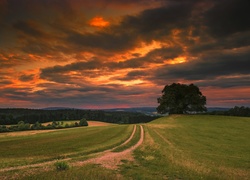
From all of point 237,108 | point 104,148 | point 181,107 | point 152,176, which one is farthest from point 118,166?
point 237,108

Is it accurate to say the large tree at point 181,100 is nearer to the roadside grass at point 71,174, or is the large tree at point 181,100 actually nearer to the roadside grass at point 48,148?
the roadside grass at point 48,148

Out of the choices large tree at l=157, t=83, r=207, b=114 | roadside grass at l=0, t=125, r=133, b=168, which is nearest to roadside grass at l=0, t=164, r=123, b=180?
roadside grass at l=0, t=125, r=133, b=168

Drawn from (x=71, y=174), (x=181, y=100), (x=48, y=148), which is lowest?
(x=48, y=148)

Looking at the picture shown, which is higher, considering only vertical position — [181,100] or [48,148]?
[181,100]

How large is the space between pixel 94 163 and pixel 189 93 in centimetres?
7744

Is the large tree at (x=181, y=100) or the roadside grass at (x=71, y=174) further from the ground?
the large tree at (x=181, y=100)

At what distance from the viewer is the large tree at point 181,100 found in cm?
8712

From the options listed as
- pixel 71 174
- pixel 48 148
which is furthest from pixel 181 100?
pixel 71 174

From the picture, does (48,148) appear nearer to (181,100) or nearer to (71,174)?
(71,174)

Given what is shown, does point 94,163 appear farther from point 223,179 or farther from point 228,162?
point 228,162

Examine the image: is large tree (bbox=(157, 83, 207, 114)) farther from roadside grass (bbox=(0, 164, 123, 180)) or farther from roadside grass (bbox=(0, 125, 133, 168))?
roadside grass (bbox=(0, 164, 123, 180))

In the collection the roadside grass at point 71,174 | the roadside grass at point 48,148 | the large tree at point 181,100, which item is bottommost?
the roadside grass at point 48,148

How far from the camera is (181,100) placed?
90438 millimetres

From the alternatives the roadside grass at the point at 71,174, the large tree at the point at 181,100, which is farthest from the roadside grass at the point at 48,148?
the large tree at the point at 181,100
